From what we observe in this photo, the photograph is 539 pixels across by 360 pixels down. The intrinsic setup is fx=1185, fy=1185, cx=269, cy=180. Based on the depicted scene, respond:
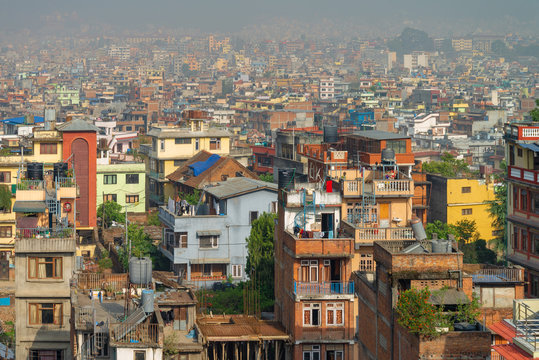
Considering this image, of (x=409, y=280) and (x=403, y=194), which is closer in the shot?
(x=409, y=280)

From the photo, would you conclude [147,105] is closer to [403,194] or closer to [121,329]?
[403,194]

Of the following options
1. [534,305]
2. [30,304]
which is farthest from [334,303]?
[534,305]

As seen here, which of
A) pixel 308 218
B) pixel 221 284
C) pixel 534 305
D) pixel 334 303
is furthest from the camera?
pixel 221 284

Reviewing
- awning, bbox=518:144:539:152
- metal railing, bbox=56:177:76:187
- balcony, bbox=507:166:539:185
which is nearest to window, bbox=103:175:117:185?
metal railing, bbox=56:177:76:187

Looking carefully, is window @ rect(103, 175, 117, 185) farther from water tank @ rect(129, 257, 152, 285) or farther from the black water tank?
water tank @ rect(129, 257, 152, 285)

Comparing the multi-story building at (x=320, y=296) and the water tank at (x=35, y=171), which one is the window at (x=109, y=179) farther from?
the multi-story building at (x=320, y=296)

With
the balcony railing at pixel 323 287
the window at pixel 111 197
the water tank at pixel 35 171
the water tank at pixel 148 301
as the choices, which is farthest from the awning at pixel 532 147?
the window at pixel 111 197
